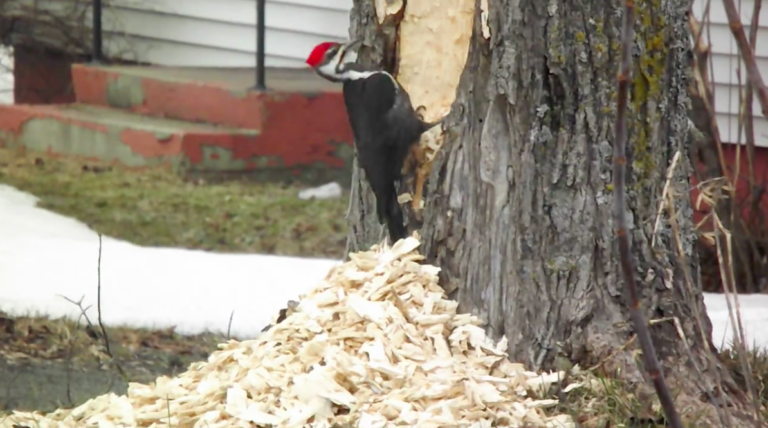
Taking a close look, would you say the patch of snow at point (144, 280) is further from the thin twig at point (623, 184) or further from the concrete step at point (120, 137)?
the thin twig at point (623, 184)

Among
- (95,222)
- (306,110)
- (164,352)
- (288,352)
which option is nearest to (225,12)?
(306,110)

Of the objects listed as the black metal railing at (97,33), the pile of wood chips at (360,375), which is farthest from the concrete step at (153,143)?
the pile of wood chips at (360,375)

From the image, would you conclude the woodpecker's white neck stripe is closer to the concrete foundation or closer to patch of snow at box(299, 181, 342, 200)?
patch of snow at box(299, 181, 342, 200)

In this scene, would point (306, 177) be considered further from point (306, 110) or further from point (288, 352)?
point (288, 352)

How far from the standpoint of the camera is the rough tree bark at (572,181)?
10.9 ft

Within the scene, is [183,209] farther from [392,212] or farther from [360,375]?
[360,375]

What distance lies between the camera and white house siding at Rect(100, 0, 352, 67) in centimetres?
948

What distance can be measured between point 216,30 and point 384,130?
624 cm

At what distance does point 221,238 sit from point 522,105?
14.1 feet

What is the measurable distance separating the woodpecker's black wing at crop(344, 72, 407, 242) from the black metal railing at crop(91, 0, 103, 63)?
20.0 feet

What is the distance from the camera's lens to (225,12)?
980 cm

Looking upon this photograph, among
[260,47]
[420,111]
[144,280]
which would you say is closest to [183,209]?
[260,47]

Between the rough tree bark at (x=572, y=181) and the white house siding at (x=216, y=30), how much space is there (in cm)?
600

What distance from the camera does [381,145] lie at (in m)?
3.99
